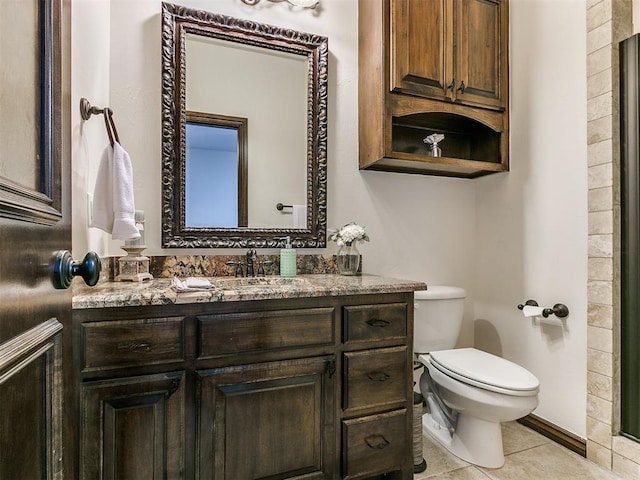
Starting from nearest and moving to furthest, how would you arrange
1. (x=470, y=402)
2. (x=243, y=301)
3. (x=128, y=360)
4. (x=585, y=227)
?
(x=128, y=360), (x=243, y=301), (x=470, y=402), (x=585, y=227)

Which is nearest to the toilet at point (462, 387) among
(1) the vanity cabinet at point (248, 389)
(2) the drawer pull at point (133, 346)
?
(1) the vanity cabinet at point (248, 389)

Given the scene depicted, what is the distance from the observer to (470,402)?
164 cm

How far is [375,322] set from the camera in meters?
1.50

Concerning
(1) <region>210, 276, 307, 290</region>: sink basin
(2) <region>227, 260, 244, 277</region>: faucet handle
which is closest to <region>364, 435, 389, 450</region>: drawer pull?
(1) <region>210, 276, 307, 290</region>: sink basin

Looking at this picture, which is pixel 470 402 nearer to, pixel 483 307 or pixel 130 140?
pixel 483 307

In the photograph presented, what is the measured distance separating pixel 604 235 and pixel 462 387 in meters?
0.98

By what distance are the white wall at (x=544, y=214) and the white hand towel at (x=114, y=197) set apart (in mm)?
2050

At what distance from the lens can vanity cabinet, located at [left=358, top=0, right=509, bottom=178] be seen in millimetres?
1870

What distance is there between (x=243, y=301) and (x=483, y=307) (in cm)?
177

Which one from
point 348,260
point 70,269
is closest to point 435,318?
point 348,260

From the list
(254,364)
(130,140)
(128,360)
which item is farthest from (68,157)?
(130,140)

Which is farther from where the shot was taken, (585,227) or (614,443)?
(585,227)

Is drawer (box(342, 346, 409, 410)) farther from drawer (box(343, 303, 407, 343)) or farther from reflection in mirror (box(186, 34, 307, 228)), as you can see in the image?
reflection in mirror (box(186, 34, 307, 228))

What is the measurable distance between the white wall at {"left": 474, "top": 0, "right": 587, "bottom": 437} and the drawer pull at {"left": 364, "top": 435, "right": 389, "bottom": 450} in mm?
1077
